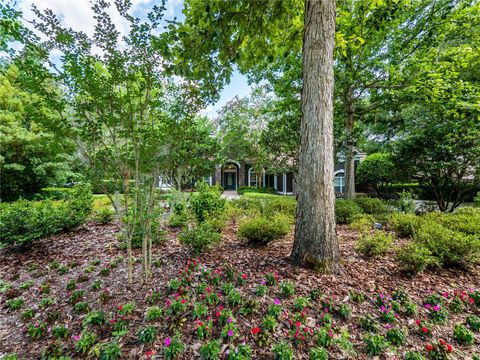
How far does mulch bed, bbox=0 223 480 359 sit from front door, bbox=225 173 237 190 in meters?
17.9

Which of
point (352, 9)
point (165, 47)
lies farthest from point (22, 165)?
point (352, 9)

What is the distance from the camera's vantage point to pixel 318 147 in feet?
9.20

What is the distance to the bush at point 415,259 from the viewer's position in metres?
2.69

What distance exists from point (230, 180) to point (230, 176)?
0.43m

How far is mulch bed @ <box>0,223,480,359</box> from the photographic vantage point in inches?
71.7

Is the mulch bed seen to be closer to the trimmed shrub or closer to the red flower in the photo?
the red flower

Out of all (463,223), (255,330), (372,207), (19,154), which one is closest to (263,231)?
(255,330)

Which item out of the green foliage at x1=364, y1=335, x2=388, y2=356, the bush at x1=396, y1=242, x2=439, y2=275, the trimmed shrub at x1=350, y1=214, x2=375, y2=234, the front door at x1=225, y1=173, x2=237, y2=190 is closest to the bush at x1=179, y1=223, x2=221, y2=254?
the green foliage at x1=364, y1=335, x2=388, y2=356

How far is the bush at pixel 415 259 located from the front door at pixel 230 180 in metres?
19.6

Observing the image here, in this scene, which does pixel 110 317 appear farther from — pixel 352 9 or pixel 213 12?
pixel 352 9

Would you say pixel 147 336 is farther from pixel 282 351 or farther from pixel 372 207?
pixel 372 207

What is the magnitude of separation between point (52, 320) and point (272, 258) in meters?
2.67

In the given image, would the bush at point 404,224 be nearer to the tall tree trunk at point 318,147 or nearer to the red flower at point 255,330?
the tall tree trunk at point 318,147

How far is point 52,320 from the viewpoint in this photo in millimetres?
2156
